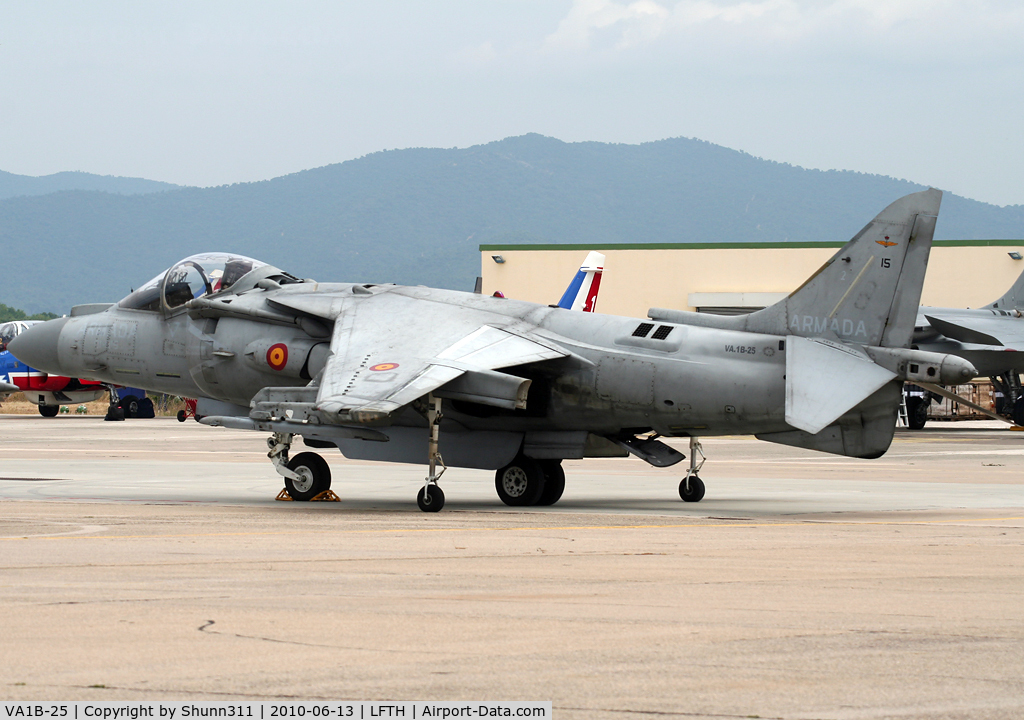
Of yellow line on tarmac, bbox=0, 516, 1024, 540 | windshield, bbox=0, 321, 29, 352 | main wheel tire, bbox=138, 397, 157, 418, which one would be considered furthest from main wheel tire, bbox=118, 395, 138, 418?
yellow line on tarmac, bbox=0, 516, 1024, 540

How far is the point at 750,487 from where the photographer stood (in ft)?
66.7

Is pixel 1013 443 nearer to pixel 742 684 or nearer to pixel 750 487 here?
pixel 750 487

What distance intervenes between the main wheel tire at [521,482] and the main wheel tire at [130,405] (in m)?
39.2

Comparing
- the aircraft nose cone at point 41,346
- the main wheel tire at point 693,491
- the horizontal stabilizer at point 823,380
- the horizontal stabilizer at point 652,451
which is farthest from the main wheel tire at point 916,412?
the aircraft nose cone at point 41,346

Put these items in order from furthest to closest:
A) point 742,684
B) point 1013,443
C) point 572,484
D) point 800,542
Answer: point 1013,443
point 572,484
point 800,542
point 742,684

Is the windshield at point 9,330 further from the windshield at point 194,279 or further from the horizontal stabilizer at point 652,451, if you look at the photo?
the horizontal stabilizer at point 652,451

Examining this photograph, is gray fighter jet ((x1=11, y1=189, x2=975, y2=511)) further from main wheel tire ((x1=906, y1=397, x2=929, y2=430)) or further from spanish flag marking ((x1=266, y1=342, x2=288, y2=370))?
main wheel tire ((x1=906, y1=397, x2=929, y2=430))

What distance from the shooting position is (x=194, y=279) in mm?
18844

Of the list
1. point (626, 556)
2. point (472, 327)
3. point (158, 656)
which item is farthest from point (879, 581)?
point (472, 327)

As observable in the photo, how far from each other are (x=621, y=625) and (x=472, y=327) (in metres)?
9.68

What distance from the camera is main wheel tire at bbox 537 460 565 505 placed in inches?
661

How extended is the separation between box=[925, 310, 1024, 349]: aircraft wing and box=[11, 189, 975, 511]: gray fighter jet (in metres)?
23.5

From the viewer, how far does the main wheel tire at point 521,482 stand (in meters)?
16.7
